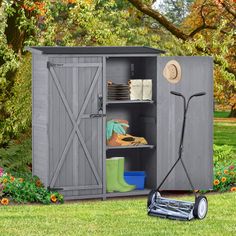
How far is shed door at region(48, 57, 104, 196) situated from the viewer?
12.4m

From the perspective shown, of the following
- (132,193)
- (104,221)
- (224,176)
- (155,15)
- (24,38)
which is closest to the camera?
(104,221)

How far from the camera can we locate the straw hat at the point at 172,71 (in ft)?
42.7

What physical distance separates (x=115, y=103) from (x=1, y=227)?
408 centimetres

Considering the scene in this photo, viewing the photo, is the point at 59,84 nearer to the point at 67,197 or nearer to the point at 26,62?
the point at 67,197

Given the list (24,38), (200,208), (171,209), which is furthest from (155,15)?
(200,208)

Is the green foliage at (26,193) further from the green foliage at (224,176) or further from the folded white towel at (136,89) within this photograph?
the green foliage at (224,176)

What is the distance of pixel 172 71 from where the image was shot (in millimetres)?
13031

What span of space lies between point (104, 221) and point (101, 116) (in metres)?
2.63

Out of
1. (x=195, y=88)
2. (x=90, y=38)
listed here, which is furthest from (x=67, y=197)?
(x=90, y=38)

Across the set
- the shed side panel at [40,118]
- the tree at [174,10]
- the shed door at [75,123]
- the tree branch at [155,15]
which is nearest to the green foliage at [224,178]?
the shed door at [75,123]

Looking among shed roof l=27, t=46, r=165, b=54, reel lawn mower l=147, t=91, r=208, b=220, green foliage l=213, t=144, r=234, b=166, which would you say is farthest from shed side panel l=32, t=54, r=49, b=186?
green foliage l=213, t=144, r=234, b=166

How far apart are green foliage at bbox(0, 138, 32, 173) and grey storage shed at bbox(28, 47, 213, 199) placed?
1.25 metres

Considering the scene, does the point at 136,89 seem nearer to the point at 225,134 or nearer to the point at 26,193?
the point at 26,193

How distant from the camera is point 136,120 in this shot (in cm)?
1391
